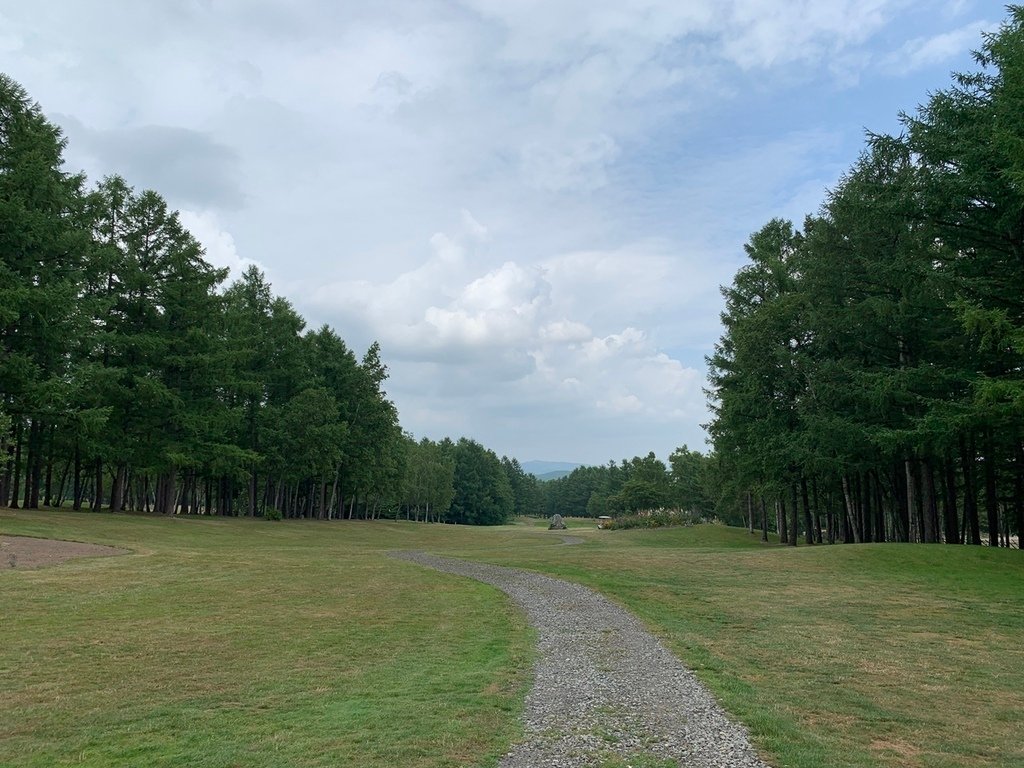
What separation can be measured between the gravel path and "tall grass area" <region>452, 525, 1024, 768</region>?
39cm

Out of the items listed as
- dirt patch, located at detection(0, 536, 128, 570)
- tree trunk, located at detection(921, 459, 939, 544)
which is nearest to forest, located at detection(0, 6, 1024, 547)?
tree trunk, located at detection(921, 459, 939, 544)

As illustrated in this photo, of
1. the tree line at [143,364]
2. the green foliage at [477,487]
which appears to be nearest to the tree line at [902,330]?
the tree line at [143,364]

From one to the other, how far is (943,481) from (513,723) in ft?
112

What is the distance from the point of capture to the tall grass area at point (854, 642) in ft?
21.9

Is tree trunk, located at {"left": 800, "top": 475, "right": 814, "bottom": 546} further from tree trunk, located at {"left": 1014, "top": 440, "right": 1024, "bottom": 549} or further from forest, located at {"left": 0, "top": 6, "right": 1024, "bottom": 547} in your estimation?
tree trunk, located at {"left": 1014, "top": 440, "right": 1024, "bottom": 549}

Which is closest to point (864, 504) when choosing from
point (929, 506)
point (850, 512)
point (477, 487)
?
point (850, 512)

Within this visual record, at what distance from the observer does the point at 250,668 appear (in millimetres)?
9047

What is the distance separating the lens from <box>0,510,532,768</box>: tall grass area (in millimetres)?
6070

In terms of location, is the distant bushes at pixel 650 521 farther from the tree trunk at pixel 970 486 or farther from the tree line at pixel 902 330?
the tree trunk at pixel 970 486

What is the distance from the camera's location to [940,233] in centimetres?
2248

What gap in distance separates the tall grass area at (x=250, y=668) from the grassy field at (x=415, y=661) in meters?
0.04

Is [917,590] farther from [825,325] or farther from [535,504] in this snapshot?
[535,504]

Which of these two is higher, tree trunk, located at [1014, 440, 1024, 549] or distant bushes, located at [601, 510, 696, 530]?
tree trunk, located at [1014, 440, 1024, 549]

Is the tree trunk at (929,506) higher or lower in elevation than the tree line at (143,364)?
lower
